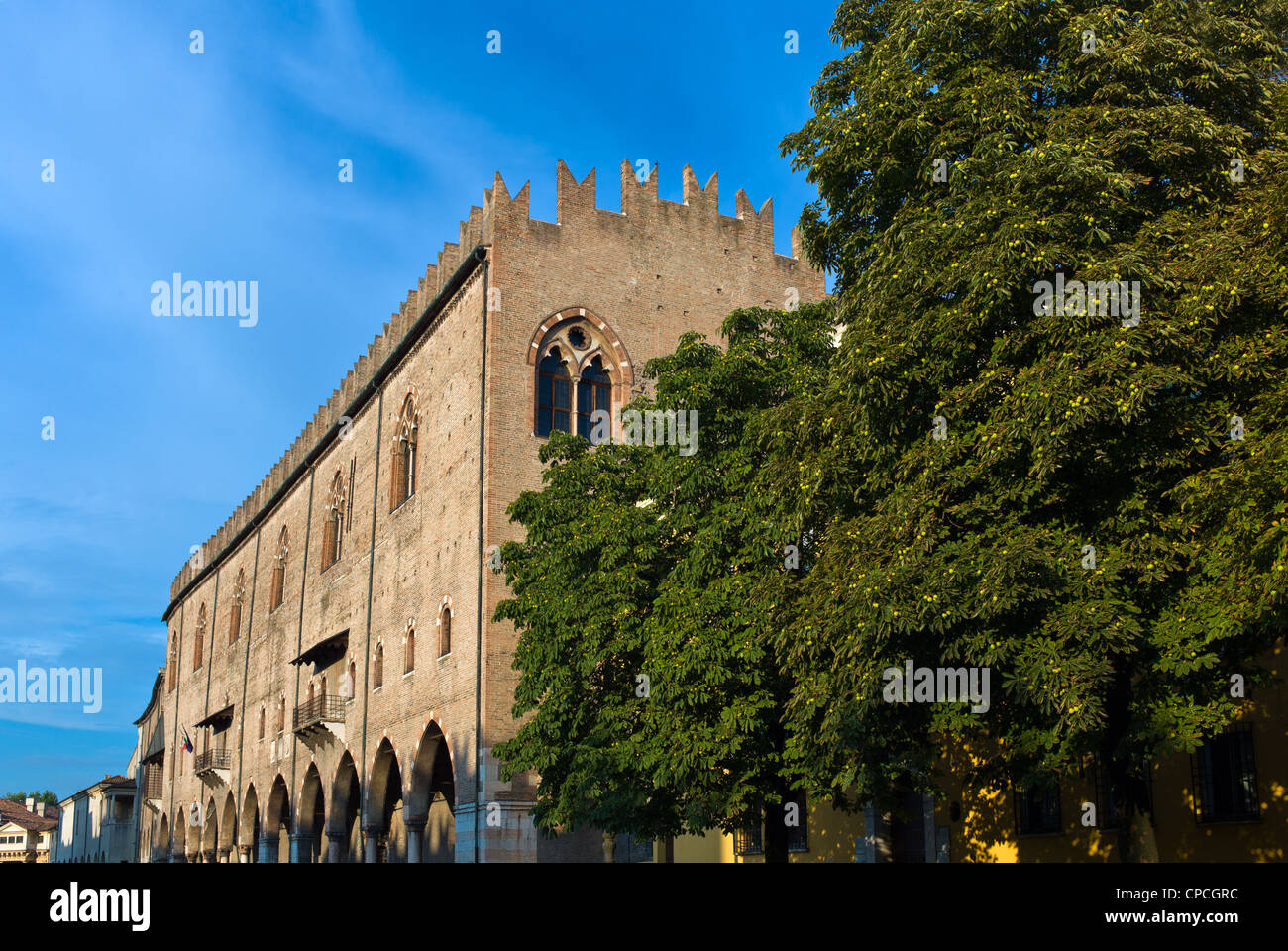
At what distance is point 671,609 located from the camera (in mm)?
13672

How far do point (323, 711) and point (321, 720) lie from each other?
98cm

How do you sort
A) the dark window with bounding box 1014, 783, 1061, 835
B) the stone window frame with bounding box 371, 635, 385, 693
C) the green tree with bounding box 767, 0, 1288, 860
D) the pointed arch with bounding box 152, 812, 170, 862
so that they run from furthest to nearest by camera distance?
the pointed arch with bounding box 152, 812, 170, 862
the stone window frame with bounding box 371, 635, 385, 693
the dark window with bounding box 1014, 783, 1061, 835
the green tree with bounding box 767, 0, 1288, 860

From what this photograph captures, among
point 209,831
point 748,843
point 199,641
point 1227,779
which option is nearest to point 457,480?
point 748,843

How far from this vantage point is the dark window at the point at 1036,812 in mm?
13828

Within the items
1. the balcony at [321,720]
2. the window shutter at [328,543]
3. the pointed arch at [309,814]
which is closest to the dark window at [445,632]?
the balcony at [321,720]

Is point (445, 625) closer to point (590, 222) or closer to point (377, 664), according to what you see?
point (377, 664)

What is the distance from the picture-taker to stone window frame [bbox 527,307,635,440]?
24.1 metres

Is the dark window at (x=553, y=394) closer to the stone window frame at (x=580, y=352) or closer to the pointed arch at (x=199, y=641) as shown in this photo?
the stone window frame at (x=580, y=352)

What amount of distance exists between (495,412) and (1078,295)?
51.1ft

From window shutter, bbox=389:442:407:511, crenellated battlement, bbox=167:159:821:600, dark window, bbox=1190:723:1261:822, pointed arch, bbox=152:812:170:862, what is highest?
crenellated battlement, bbox=167:159:821:600

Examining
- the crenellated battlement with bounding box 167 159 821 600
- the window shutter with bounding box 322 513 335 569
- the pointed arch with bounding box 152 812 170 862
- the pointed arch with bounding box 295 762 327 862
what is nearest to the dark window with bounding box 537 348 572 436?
the crenellated battlement with bounding box 167 159 821 600

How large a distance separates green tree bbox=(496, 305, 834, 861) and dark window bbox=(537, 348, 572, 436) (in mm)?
6594

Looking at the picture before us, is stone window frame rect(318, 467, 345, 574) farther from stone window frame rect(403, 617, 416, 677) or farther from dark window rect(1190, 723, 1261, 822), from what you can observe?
dark window rect(1190, 723, 1261, 822)

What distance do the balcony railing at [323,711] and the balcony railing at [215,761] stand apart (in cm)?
1162
